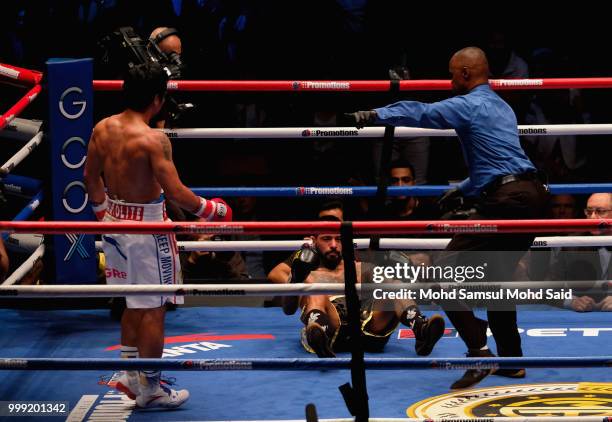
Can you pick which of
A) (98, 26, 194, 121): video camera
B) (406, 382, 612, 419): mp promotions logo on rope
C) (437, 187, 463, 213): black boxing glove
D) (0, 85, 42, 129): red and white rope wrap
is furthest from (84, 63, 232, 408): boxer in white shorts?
(437, 187, 463, 213): black boxing glove

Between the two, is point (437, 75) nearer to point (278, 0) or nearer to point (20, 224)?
point (278, 0)

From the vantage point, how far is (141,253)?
410cm

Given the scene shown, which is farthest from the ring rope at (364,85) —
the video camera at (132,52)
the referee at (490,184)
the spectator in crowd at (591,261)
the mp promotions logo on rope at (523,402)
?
the mp promotions logo on rope at (523,402)

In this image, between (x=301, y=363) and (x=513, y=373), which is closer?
(x=301, y=363)

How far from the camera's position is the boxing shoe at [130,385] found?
4.08 metres

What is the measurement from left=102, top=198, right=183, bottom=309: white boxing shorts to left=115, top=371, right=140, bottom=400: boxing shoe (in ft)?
0.89

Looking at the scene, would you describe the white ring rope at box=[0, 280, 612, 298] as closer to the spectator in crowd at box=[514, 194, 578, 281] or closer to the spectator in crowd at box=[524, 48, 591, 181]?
the spectator in crowd at box=[514, 194, 578, 281]

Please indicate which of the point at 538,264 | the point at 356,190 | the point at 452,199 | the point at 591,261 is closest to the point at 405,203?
the point at 538,264

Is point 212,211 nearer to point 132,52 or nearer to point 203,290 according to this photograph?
point 203,290

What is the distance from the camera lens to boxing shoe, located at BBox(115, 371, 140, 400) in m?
4.08

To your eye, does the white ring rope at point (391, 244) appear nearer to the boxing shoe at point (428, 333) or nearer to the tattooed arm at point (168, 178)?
the boxing shoe at point (428, 333)

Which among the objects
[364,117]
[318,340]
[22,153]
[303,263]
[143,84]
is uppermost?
[143,84]

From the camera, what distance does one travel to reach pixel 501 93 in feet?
23.8

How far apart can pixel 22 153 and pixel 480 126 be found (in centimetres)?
210
